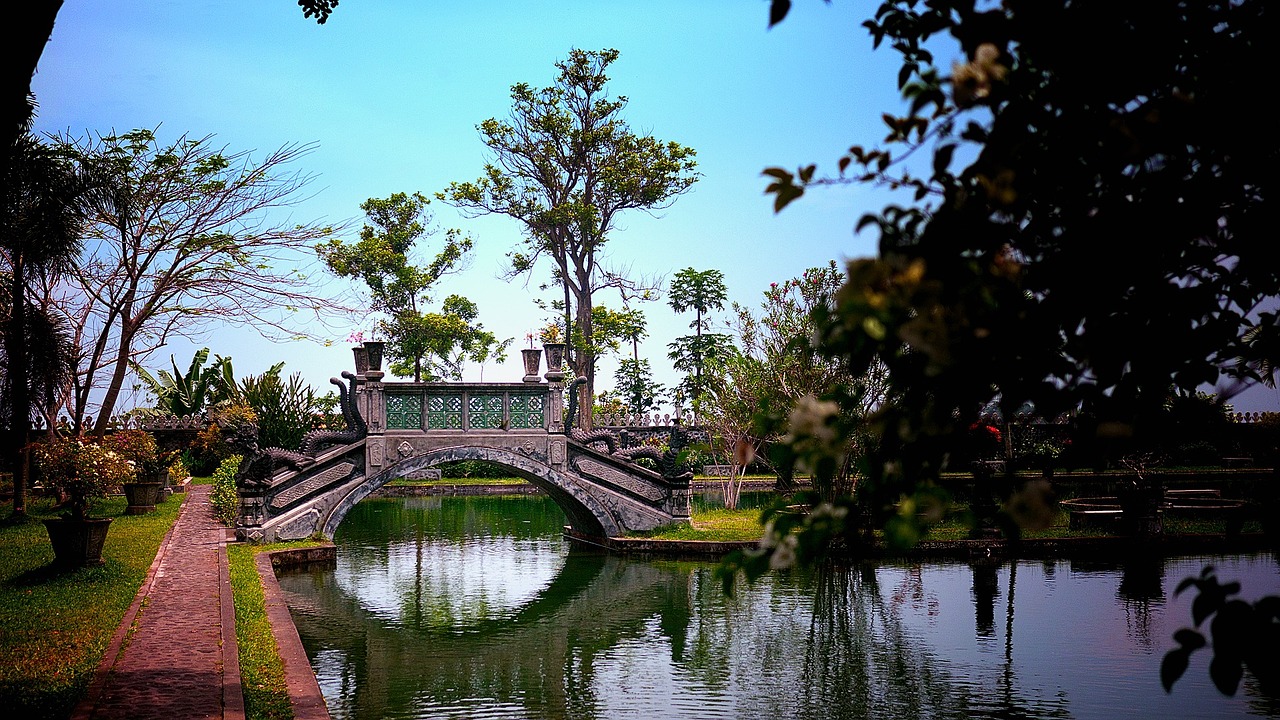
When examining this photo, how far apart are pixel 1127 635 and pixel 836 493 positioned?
5872 mm

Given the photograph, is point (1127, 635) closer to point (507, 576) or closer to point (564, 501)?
point (507, 576)

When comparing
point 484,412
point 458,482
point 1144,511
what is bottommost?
point 458,482

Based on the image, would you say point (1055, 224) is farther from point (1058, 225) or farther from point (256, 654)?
point (256, 654)

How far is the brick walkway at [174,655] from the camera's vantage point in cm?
673

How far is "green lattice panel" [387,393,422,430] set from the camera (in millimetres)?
18312

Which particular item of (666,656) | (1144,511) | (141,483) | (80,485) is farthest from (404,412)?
(1144,511)

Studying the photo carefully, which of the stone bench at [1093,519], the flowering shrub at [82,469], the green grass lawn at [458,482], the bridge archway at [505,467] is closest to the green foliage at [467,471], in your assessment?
the green grass lawn at [458,482]

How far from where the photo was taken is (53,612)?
10031 millimetres

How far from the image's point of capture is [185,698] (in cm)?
699

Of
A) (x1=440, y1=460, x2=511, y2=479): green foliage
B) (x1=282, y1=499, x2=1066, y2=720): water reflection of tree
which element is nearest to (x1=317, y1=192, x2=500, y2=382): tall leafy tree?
(x1=440, y1=460, x2=511, y2=479): green foliage

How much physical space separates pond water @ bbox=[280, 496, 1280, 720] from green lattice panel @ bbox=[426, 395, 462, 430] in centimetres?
250

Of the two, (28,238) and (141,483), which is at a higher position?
(28,238)

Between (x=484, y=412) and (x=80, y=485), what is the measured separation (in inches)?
272

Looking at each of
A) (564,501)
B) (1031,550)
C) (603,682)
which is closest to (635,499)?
(564,501)
